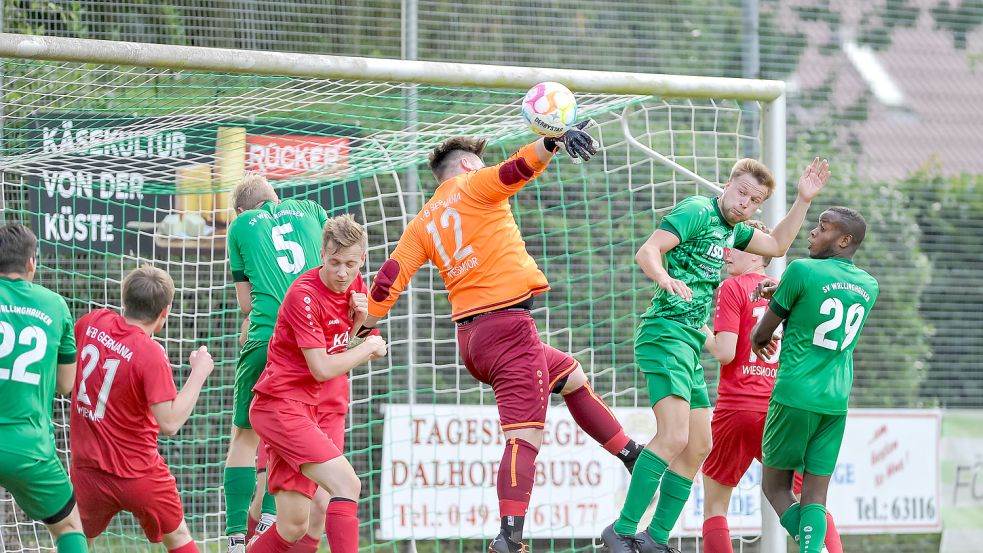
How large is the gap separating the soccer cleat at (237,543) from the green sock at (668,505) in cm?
207

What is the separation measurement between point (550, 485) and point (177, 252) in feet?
10.6

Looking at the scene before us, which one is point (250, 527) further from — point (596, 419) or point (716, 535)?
point (716, 535)

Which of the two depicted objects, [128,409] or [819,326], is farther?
[819,326]

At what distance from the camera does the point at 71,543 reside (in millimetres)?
4422

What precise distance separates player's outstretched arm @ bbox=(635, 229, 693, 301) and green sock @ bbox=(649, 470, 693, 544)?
903 millimetres

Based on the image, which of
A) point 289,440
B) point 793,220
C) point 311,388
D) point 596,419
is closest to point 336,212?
point 311,388

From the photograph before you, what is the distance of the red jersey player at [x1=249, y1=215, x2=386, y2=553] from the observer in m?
4.84

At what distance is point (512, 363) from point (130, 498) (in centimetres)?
175

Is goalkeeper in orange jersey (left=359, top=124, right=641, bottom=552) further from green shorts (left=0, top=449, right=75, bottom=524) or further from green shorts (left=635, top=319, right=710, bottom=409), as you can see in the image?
green shorts (left=0, top=449, right=75, bottom=524)

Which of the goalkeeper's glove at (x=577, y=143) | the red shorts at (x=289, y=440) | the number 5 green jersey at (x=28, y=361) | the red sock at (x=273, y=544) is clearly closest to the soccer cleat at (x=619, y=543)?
the red shorts at (x=289, y=440)

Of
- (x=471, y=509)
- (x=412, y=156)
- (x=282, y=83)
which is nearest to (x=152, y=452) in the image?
(x=282, y=83)

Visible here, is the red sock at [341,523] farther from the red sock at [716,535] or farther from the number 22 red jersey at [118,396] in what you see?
the red sock at [716,535]

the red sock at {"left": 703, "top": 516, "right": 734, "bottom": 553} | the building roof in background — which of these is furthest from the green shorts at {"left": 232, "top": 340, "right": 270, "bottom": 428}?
the building roof in background

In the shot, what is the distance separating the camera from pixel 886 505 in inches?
377
